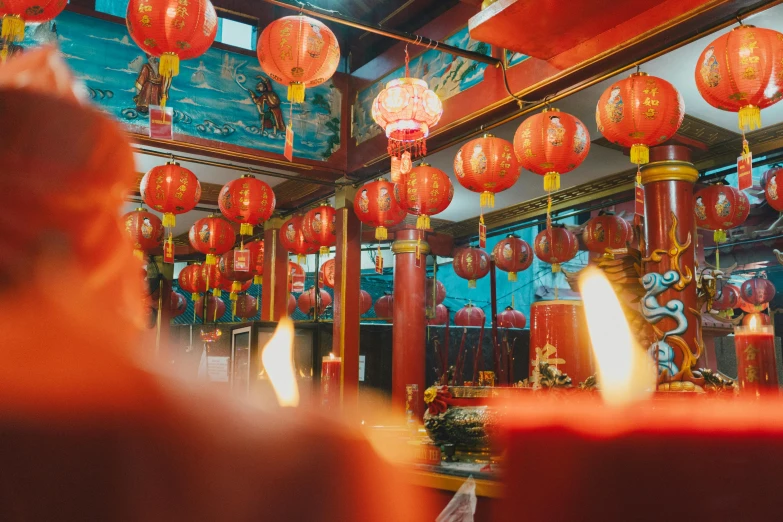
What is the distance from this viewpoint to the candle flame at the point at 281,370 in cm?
133

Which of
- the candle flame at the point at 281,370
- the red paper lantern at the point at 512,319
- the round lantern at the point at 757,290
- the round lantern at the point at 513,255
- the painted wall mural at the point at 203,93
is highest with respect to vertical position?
the painted wall mural at the point at 203,93

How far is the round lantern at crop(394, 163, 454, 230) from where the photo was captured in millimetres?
6465

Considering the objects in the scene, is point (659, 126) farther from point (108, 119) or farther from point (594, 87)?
point (108, 119)

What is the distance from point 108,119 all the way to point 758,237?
14001 millimetres

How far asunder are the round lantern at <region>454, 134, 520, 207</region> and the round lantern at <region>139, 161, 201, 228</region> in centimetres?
277

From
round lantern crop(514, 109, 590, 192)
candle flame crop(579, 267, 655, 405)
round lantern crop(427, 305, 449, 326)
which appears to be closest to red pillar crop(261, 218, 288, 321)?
round lantern crop(427, 305, 449, 326)

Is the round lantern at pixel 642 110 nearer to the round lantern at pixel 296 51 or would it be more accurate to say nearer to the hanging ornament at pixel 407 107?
the hanging ornament at pixel 407 107

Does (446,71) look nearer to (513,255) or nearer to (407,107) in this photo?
(407,107)

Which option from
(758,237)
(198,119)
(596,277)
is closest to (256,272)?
(198,119)

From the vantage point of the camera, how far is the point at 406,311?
10.8 meters

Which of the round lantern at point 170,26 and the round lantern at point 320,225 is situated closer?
the round lantern at point 170,26

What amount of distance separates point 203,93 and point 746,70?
5548 millimetres

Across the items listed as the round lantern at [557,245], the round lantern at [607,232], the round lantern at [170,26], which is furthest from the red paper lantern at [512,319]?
the round lantern at [170,26]

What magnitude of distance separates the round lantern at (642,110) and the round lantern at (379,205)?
2.73 m
